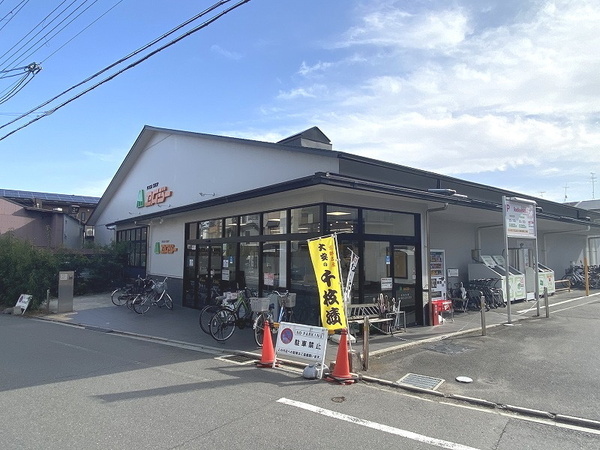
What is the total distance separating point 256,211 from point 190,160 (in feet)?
15.5

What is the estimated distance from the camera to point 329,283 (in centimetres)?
697

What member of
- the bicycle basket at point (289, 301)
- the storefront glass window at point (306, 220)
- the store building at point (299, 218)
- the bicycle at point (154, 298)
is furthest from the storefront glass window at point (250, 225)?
the bicycle at point (154, 298)

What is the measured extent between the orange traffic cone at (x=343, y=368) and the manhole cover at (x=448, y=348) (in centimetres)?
258

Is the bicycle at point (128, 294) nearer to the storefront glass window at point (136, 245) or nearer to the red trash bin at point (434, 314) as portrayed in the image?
the storefront glass window at point (136, 245)

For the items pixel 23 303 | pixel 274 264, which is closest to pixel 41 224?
pixel 23 303

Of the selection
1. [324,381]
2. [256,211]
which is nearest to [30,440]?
[324,381]

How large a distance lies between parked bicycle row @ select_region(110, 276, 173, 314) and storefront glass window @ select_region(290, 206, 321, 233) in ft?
22.8

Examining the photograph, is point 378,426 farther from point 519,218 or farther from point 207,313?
point 519,218

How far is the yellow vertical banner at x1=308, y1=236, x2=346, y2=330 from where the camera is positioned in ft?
22.4

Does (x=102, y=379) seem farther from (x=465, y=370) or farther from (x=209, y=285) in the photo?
(x=209, y=285)

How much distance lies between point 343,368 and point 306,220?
13.7ft

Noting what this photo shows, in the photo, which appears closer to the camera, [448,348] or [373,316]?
[448,348]

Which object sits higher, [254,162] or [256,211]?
[254,162]

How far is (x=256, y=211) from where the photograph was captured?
37.8 feet
